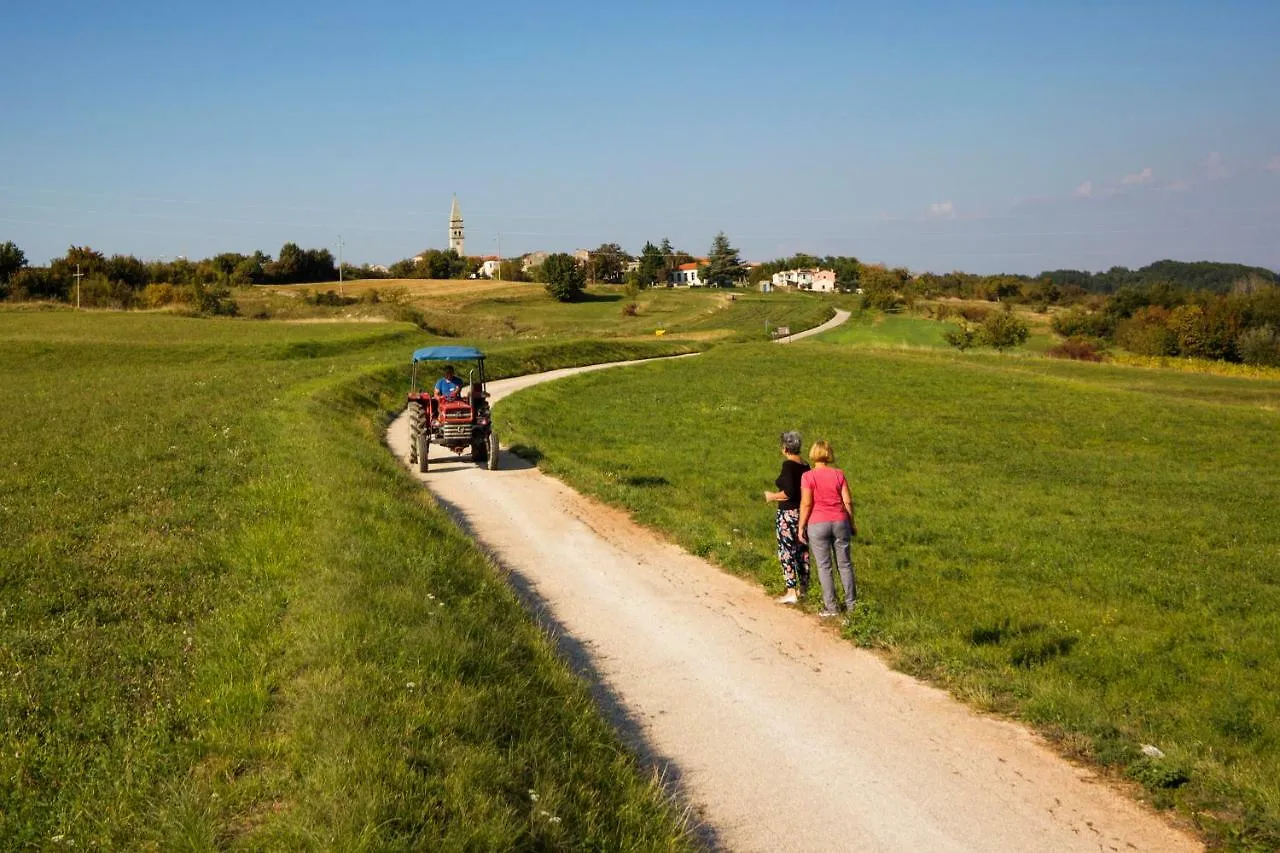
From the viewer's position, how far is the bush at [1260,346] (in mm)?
85000

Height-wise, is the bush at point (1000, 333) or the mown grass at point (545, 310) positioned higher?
the mown grass at point (545, 310)

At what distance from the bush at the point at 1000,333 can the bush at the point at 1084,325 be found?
1811 centimetres

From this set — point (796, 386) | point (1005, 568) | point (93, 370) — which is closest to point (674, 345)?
point (796, 386)

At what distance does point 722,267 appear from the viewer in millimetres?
163625

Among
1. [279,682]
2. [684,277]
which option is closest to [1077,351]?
[279,682]

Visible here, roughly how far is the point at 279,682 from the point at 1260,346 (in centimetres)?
10073

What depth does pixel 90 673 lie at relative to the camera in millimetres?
7441

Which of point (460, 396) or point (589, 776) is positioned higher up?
point (460, 396)

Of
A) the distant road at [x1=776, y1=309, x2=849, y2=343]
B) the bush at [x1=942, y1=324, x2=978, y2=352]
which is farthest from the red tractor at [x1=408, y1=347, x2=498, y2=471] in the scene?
the bush at [x1=942, y1=324, x2=978, y2=352]

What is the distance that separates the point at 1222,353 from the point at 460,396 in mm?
97200

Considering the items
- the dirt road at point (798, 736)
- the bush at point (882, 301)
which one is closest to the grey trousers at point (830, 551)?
the dirt road at point (798, 736)

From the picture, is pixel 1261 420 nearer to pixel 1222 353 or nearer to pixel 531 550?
pixel 531 550

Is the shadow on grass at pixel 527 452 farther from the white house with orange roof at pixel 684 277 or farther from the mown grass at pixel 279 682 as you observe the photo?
the white house with orange roof at pixel 684 277

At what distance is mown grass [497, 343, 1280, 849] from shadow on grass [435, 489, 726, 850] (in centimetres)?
293
